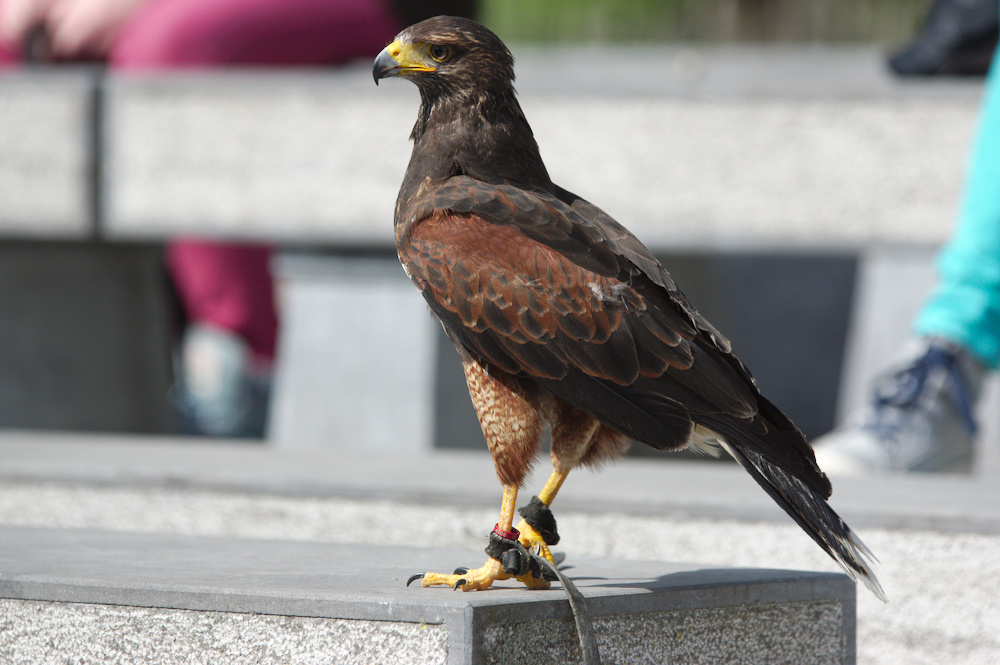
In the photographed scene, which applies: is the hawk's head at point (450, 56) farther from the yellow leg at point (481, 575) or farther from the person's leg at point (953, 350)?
the person's leg at point (953, 350)

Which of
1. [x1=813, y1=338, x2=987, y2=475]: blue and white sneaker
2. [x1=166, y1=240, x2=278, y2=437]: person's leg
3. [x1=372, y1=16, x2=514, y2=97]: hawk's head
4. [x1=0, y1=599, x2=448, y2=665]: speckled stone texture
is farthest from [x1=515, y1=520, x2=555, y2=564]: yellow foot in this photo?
[x1=166, y1=240, x2=278, y2=437]: person's leg

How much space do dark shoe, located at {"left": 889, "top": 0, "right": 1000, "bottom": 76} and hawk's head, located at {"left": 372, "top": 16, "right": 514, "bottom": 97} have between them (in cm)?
365

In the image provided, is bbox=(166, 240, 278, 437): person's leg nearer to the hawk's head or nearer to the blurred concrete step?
the blurred concrete step

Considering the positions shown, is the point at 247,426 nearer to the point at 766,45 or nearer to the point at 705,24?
the point at 766,45

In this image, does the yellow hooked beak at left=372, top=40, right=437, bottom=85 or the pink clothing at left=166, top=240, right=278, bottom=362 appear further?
the pink clothing at left=166, top=240, right=278, bottom=362

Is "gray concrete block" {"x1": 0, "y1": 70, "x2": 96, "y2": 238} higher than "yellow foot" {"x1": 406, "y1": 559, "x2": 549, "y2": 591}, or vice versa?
"gray concrete block" {"x1": 0, "y1": 70, "x2": 96, "y2": 238}

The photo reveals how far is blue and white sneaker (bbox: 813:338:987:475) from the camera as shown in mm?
4254

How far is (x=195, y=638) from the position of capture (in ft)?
7.61

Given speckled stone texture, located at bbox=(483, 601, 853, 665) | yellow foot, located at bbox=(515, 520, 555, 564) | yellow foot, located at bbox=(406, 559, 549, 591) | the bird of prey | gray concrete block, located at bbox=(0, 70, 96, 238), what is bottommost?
speckled stone texture, located at bbox=(483, 601, 853, 665)

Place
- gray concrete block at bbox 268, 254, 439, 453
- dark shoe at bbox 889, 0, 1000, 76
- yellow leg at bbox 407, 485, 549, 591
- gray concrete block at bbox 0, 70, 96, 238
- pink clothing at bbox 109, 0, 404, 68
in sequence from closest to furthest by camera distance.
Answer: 1. yellow leg at bbox 407, 485, 549, 591
2. dark shoe at bbox 889, 0, 1000, 76
3. gray concrete block at bbox 268, 254, 439, 453
4. gray concrete block at bbox 0, 70, 96, 238
5. pink clothing at bbox 109, 0, 404, 68

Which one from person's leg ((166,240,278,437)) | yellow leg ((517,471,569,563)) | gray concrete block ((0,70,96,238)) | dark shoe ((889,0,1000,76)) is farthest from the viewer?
person's leg ((166,240,278,437))

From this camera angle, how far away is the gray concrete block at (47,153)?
6.17 meters

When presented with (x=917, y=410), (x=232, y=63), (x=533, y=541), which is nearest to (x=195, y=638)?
(x=533, y=541)

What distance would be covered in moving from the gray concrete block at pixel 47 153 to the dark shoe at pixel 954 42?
13.8 feet
